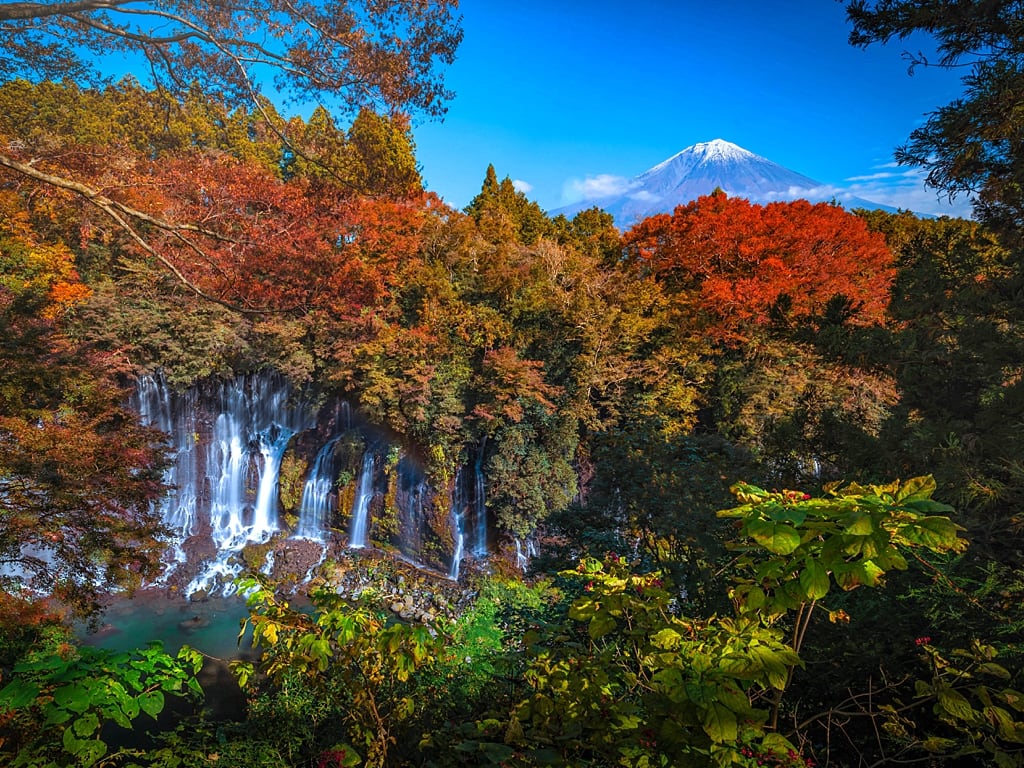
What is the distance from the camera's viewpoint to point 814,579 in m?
1.22

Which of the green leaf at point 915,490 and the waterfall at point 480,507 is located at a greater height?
the green leaf at point 915,490

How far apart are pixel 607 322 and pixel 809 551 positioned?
1170 centimetres

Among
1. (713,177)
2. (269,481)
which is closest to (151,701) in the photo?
(269,481)

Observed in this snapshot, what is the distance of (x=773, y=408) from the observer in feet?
39.9

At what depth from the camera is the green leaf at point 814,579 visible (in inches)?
47.4

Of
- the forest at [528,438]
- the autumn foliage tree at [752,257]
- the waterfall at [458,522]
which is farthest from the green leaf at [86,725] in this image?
the autumn foliage tree at [752,257]

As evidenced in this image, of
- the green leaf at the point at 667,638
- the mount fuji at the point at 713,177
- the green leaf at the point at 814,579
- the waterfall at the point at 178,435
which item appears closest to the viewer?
the green leaf at the point at 814,579

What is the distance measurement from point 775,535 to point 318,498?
1522cm

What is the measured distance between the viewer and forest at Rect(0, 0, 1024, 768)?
159cm

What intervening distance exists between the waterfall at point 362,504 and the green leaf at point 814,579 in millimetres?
14042

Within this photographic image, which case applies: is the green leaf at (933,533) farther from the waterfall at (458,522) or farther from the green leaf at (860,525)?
the waterfall at (458,522)

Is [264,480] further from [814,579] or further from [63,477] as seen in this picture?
[814,579]

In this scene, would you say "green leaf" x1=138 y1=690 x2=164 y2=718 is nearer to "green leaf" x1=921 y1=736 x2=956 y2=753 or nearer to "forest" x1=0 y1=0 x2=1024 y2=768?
"forest" x1=0 y1=0 x2=1024 y2=768

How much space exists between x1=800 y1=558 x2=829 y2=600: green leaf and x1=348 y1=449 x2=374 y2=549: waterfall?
1404cm
